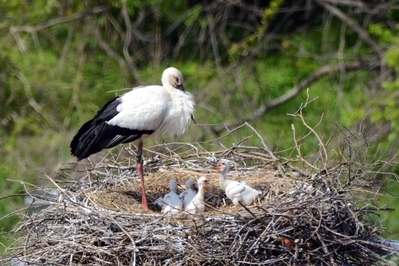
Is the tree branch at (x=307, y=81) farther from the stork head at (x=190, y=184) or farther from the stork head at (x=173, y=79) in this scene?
the stork head at (x=190, y=184)

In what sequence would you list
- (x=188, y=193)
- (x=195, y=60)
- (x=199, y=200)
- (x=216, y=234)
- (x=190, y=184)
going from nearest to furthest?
(x=216, y=234) < (x=199, y=200) < (x=188, y=193) < (x=190, y=184) < (x=195, y=60)

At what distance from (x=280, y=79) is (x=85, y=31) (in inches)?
102

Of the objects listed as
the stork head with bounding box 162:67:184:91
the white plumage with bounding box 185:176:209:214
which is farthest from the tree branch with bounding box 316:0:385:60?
the white plumage with bounding box 185:176:209:214

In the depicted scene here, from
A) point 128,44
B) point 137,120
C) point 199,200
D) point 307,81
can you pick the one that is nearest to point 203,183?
point 199,200

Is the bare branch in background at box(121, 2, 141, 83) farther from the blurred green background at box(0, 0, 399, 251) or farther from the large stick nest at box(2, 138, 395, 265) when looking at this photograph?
the large stick nest at box(2, 138, 395, 265)

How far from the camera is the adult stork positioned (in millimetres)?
6926

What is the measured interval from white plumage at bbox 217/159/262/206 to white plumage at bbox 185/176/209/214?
142 mm

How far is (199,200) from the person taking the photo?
6676mm

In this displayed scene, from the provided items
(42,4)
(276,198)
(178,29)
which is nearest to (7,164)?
(42,4)

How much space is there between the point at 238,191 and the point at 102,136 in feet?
3.45

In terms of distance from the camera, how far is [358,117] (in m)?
9.74

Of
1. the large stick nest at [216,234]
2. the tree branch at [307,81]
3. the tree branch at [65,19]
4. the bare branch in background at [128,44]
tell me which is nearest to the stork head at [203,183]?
the large stick nest at [216,234]

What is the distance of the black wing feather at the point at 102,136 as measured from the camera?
6.93m

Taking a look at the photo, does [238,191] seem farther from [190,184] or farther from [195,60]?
[195,60]
